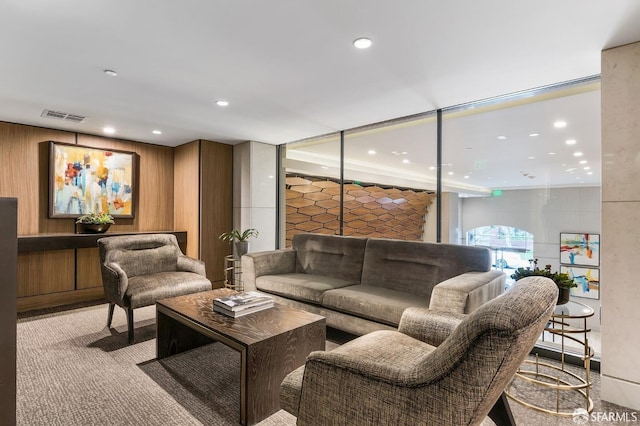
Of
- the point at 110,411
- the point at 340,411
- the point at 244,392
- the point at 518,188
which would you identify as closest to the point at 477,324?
the point at 340,411

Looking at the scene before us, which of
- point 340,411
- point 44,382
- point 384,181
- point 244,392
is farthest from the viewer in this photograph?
point 384,181

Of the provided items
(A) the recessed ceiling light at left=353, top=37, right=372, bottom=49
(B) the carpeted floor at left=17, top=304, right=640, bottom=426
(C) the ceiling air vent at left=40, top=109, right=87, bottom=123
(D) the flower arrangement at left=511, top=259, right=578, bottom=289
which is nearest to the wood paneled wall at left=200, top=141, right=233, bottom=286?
(C) the ceiling air vent at left=40, top=109, right=87, bottom=123

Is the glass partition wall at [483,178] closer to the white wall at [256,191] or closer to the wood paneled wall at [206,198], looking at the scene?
the white wall at [256,191]

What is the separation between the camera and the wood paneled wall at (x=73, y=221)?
400cm

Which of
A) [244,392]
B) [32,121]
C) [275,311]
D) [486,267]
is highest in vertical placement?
[32,121]

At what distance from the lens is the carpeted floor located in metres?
1.90

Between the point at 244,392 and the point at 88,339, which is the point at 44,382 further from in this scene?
the point at 244,392

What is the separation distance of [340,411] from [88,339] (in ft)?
9.31

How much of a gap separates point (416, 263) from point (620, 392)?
1577mm

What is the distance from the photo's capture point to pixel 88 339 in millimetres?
3021

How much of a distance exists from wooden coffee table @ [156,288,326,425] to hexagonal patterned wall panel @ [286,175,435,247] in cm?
201

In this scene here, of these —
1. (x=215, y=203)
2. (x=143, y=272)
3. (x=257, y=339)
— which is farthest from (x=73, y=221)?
(x=257, y=339)

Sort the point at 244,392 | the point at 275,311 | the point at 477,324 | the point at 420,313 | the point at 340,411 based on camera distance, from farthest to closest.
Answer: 1. the point at 275,311
2. the point at 420,313
3. the point at 244,392
4. the point at 340,411
5. the point at 477,324

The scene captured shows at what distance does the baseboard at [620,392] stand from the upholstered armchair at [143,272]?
323 cm
